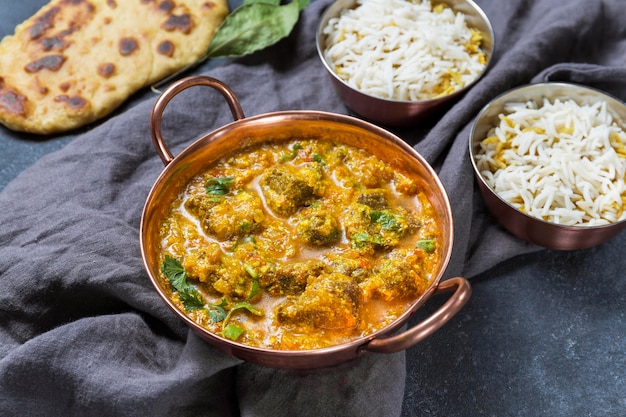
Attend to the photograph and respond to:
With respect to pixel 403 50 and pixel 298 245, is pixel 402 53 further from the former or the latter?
pixel 298 245

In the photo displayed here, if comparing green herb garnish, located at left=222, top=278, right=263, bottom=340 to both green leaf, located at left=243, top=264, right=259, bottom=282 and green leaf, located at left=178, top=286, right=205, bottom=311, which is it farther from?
green leaf, located at left=178, top=286, right=205, bottom=311

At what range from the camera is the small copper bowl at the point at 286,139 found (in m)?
2.44

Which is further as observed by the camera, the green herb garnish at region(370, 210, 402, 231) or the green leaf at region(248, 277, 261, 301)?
the green herb garnish at region(370, 210, 402, 231)

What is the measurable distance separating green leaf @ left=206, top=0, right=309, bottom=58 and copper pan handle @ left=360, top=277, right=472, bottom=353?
2437mm

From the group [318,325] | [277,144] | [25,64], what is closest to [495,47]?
[277,144]

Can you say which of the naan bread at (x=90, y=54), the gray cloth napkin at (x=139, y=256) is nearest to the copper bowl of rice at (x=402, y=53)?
the gray cloth napkin at (x=139, y=256)

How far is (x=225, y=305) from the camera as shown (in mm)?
2693

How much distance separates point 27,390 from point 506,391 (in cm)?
210

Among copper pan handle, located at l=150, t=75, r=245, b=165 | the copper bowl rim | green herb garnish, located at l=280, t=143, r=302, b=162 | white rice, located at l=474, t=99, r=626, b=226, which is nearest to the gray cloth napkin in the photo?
the copper bowl rim

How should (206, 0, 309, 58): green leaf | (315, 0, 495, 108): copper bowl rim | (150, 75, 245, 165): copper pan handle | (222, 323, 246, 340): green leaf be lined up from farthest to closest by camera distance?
(206, 0, 309, 58): green leaf → (315, 0, 495, 108): copper bowl rim → (150, 75, 245, 165): copper pan handle → (222, 323, 246, 340): green leaf

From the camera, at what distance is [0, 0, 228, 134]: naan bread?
4.01 meters

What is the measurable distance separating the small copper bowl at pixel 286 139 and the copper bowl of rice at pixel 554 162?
56 cm

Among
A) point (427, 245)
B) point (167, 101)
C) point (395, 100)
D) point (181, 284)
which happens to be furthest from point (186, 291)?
point (395, 100)

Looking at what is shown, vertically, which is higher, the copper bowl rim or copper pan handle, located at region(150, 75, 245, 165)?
copper pan handle, located at region(150, 75, 245, 165)
